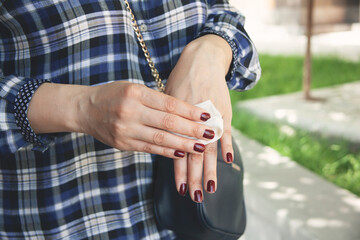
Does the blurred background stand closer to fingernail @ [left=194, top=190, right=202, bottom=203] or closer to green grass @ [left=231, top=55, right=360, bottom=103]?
green grass @ [left=231, top=55, right=360, bottom=103]

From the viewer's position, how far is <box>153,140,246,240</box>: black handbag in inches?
41.9

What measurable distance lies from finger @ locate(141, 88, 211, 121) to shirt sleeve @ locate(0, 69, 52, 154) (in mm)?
326

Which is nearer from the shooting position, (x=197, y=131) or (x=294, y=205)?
(x=197, y=131)

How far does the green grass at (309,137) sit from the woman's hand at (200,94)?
8.36 ft

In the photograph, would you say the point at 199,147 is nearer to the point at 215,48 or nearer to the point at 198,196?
the point at 198,196

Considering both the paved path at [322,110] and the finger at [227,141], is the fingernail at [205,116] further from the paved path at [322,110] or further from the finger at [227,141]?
the paved path at [322,110]

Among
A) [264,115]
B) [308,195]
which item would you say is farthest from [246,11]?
Result: [308,195]

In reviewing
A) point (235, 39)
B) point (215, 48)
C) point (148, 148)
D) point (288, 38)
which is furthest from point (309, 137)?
point (288, 38)

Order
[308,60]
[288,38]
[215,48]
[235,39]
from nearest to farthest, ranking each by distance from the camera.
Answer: [215,48] → [235,39] → [308,60] → [288,38]

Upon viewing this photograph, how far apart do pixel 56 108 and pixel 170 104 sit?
29 cm

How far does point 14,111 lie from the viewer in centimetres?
91

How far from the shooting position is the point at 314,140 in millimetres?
3963

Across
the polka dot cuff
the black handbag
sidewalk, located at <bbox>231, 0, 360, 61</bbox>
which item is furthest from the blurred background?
the polka dot cuff

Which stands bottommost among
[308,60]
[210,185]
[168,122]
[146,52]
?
[308,60]
